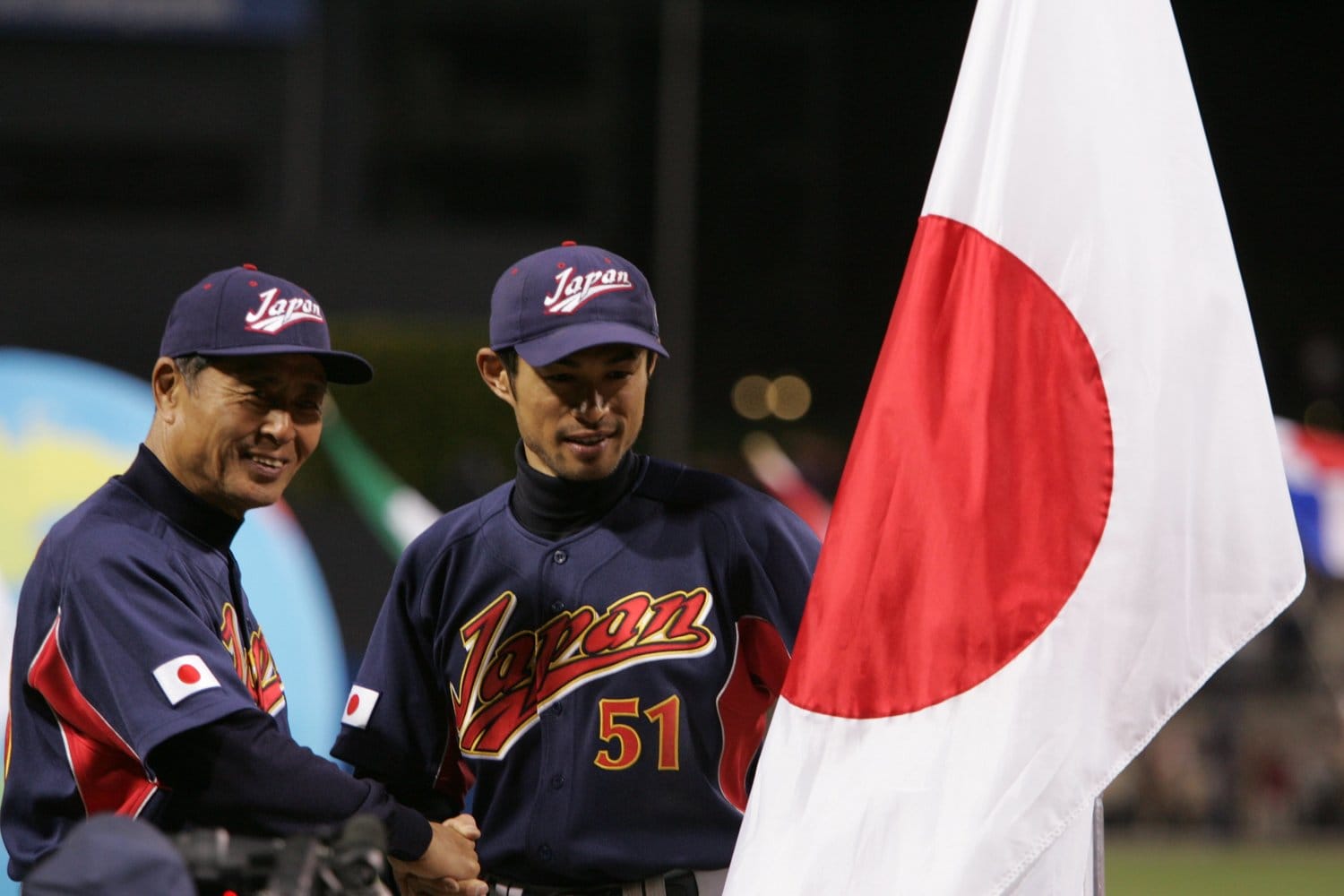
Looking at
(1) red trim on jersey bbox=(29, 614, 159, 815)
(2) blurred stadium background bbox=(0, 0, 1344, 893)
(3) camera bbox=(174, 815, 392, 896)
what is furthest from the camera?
(2) blurred stadium background bbox=(0, 0, 1344, 893)

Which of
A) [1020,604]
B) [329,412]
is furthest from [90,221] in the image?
[1020,604]

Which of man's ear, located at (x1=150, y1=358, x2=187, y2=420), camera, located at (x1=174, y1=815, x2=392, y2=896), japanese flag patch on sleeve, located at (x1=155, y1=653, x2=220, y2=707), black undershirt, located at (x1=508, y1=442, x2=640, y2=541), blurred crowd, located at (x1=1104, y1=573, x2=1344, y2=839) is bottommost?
blurred crowd, located at (x1=1104, y1=573, x2=1344, y2=839)

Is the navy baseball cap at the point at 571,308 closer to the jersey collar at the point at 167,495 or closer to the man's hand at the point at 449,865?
the jersey collar at the point at 167,495

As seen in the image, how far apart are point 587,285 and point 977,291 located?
589mm

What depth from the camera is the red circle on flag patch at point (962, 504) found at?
2260mm

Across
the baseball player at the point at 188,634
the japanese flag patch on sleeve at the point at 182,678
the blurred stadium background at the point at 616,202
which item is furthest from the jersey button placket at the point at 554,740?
the blurred stadium background at the point at 616,202

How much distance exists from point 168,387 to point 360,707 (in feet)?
1.93

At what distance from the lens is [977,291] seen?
93.4 inches

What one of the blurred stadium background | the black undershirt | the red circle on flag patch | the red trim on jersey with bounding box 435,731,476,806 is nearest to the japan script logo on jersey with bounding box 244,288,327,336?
the black undershirt

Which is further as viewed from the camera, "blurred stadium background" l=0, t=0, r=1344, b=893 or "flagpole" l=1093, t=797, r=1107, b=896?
"blurred stadium background" l=0, t=0, r=1344, b=893

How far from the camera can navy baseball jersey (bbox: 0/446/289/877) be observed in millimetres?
2246

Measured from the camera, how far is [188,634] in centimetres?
228

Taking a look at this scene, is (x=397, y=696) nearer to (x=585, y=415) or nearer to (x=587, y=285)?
(x=585, y=415)

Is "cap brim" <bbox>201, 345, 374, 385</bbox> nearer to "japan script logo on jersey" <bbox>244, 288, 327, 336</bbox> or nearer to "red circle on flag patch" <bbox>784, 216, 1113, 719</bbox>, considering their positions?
"japan script logo on jersey" <bbox>244, 288, 327, 336</bbox>
